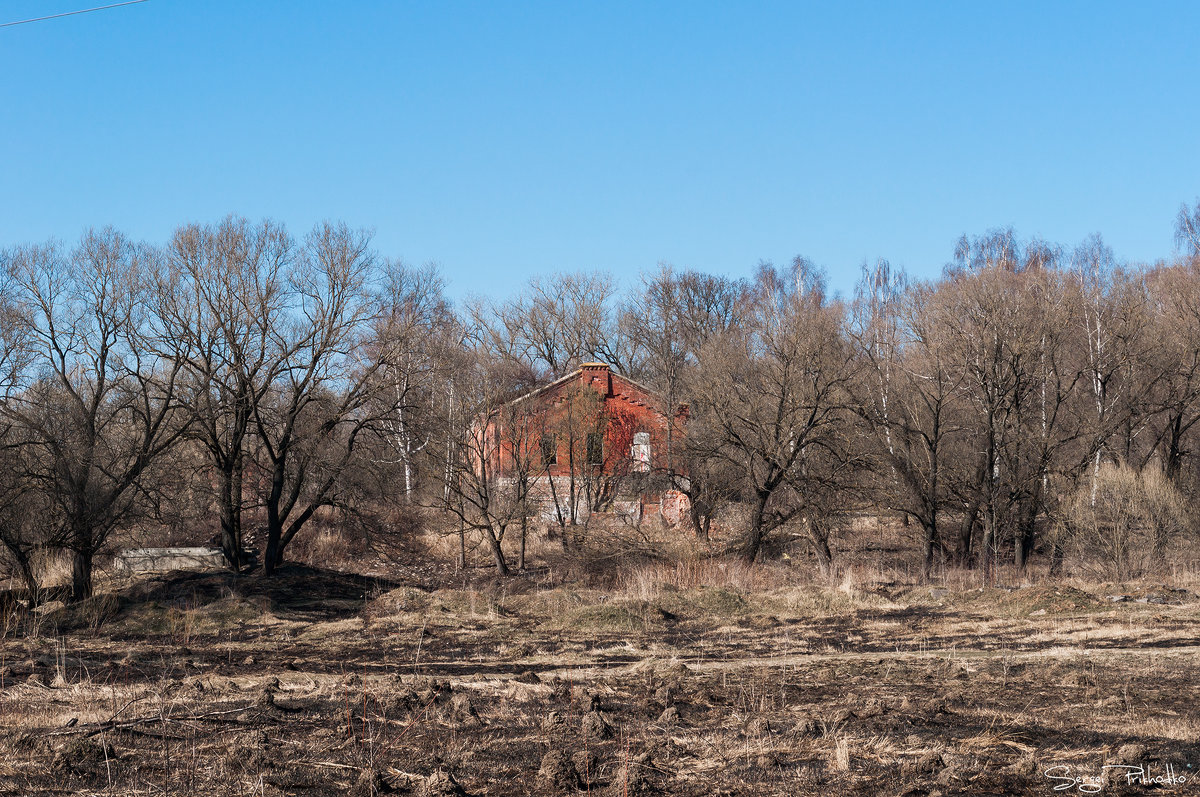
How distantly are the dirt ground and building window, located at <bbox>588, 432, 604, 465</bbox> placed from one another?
1388 centimetres

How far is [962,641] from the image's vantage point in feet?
48.2

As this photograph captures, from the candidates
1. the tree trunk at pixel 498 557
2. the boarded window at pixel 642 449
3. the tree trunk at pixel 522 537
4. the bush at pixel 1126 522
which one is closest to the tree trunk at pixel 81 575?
the tree trunk at pixel 498 557

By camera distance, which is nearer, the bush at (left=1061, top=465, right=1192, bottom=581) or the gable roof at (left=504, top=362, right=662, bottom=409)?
the bush at (left=1061, top=465, right=1192, bottom=581)

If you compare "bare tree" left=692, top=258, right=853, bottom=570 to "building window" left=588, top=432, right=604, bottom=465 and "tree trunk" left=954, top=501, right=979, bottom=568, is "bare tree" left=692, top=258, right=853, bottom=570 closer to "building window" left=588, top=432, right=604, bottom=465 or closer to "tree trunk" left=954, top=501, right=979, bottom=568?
"tree trunk" left=954, top=501, right=979, bottom=568

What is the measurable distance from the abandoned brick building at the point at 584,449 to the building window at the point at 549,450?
0.03 meters

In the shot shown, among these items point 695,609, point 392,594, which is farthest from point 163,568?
point 695,609

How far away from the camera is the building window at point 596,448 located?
33.2 metres

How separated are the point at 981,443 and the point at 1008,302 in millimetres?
4137

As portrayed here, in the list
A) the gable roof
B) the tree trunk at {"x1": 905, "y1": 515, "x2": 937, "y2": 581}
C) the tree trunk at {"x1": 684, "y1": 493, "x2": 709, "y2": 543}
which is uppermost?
the gable roof

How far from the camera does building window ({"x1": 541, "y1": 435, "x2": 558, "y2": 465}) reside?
30.7 m

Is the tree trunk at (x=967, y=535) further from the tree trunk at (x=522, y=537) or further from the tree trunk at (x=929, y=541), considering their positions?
the tree trunk at (x=522, y=537)

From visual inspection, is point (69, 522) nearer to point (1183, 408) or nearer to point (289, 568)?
point (289, 568)
